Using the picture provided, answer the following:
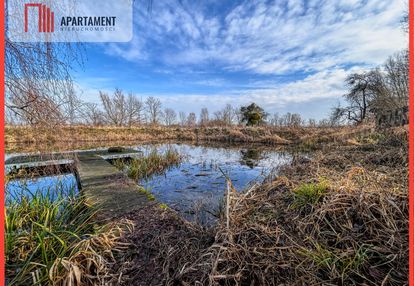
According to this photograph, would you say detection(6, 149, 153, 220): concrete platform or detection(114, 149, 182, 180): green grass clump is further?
detection(114, 149, 182, 180): green grass clump

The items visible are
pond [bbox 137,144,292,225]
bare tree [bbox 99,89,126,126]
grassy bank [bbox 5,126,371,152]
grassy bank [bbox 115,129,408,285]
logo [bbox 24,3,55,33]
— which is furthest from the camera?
bare tree [bbox 99,89,126,126]

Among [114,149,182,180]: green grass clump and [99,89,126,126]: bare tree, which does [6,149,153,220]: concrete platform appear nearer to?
[114,149,182,180]: green grass clump

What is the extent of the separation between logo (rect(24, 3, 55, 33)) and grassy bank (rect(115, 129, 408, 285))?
2307 millimetres

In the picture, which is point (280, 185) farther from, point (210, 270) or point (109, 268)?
point (109, 268)

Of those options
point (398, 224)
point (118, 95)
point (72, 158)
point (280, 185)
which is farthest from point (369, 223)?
point (118, 95)

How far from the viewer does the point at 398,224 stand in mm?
1798

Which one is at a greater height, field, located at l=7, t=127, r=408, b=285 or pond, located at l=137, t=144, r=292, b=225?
field, located at l=7, t=127, r=408, b=285

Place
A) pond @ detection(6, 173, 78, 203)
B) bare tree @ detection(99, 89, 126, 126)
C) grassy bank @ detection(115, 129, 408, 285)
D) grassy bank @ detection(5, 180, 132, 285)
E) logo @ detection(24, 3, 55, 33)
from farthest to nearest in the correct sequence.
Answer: bare tree @ detection(99, 89, 126, 126), pond @ detection(6, 173, 78, 203), logo @ detection(24, 3, 55, 33), grassy bank @ detection(5, 180, 132, 285), grassy bank @ detection(115, 129, 408, 285)

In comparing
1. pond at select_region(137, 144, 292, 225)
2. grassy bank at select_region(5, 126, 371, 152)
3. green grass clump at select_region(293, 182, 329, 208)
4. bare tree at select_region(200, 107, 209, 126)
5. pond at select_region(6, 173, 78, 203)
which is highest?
bare tree at select_region(200, 107, 209, 126)

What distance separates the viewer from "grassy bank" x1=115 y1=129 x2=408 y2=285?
1.51 m

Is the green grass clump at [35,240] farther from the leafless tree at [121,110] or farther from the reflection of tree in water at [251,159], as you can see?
the leafless tree at [121,110]

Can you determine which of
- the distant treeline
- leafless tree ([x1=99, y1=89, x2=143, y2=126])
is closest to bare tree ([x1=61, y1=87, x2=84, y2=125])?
the distant treeline

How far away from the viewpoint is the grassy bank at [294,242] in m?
1.51

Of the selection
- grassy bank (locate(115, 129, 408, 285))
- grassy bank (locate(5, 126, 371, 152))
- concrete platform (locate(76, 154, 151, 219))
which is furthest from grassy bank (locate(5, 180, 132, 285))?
grassy bank (locate(5, 126, 371, 152))
